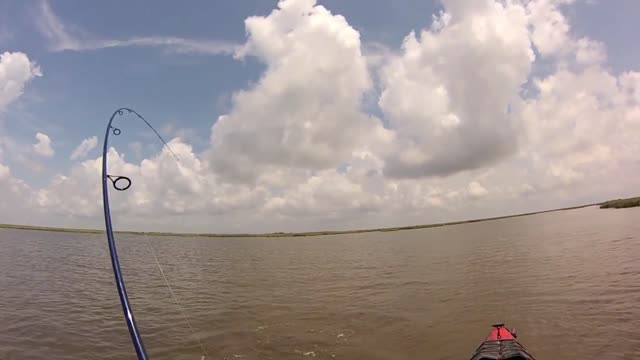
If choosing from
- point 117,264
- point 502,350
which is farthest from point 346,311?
point 117,264

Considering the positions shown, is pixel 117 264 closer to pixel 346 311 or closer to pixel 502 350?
pixel 502 350

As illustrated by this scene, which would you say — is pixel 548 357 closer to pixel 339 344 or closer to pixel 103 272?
pixel 339 344

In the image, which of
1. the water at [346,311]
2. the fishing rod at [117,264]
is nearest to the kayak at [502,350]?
the water at [346,311]

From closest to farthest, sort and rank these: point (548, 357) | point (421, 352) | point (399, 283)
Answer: point (548, 357)
point (421, 352)
point (399, 283)

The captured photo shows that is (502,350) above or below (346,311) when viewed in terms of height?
above

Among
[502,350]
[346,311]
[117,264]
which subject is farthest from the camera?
[346,311]

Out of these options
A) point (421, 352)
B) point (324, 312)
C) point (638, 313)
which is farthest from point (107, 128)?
point (638, 313)

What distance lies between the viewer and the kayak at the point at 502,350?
10.8 metres

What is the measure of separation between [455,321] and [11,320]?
22.1 m

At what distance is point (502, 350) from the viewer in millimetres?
11406

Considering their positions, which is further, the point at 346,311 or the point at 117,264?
the point at 346,311

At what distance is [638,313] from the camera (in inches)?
703

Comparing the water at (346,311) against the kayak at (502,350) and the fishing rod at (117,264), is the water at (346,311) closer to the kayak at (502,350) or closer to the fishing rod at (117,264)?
the kayak at (502,350)

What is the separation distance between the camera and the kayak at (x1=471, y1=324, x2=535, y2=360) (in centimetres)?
1077
